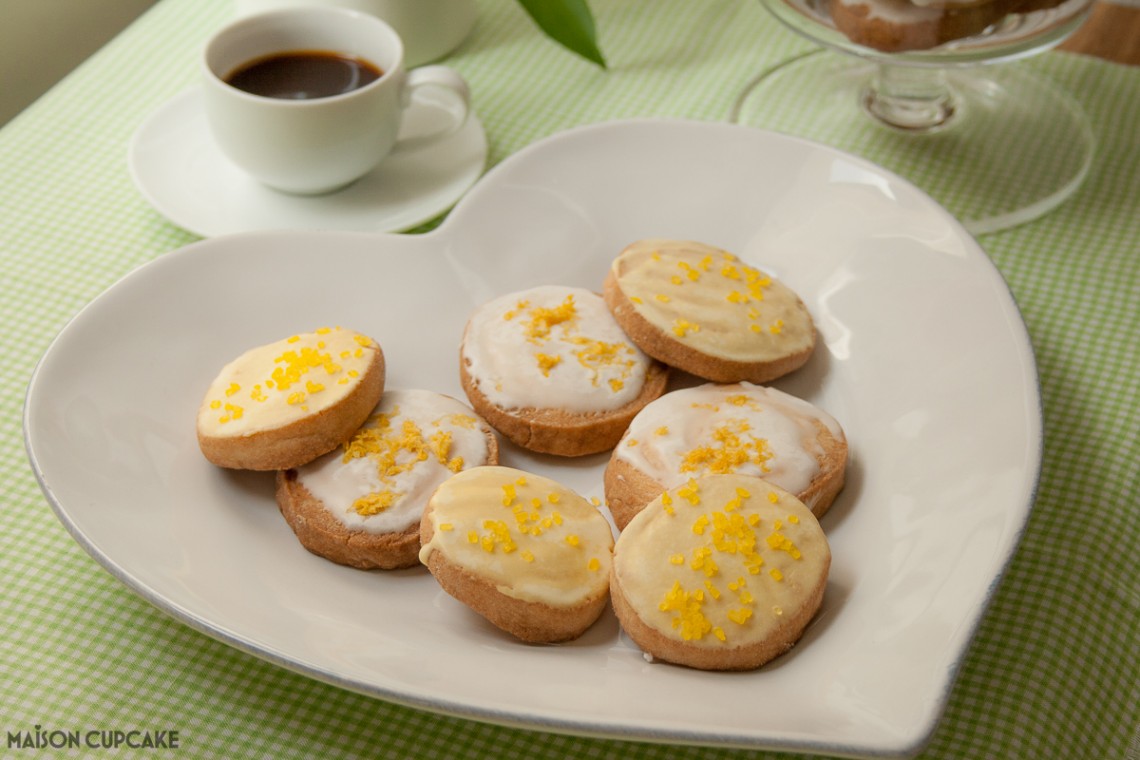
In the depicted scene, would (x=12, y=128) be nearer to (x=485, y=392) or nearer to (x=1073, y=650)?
(x=485, y=392)

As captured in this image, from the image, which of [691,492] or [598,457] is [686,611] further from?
[598,457]

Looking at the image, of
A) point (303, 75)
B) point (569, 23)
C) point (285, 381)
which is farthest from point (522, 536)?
point (569, 23)

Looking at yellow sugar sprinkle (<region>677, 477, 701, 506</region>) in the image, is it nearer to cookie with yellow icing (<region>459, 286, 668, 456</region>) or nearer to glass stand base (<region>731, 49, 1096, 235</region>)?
cookie with yellow icing (<region>459, 286, 668, 456</region>)

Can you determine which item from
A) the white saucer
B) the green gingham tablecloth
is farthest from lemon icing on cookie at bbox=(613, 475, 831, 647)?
the white saucer

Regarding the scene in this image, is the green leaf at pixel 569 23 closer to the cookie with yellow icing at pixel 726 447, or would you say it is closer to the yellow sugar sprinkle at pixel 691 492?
the cookie with yellow icing at pixel 726 447

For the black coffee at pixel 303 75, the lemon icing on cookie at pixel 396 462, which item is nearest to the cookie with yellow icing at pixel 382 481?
the lemon icing on cookie at pixel 396 462
